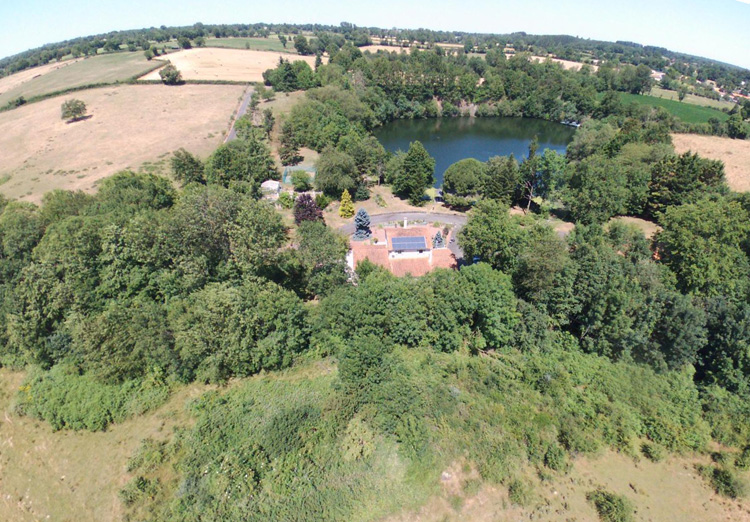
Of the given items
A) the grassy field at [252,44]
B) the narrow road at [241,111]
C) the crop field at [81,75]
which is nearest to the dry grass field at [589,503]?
the narrow road at [241,111]

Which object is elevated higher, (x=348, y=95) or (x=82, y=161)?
(x=348, y=95)

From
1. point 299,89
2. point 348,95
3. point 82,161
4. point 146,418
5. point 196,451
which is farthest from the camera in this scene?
point 299,89

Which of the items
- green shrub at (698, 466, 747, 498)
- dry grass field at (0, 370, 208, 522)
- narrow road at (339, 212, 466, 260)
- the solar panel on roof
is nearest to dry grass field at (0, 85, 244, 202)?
narrow road at (339, 212, 466, 260)

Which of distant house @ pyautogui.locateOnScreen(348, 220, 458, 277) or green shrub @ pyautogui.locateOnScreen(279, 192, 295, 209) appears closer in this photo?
distant house @ pyautogui.locateOnScreen(348, 220, 458, 277)

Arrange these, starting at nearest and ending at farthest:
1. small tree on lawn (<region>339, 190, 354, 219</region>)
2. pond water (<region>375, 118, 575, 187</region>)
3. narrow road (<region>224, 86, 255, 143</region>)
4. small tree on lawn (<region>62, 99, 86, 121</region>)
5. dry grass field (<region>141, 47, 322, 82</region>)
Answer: small tree on lawn (<region>339, 190, 354, 219</region>)
narrow road (<region>224, 86, 255, 143</region>)
pond water (<region>375, 118, 575, 187</region>)
small tree on lawn (<region>62, 99, 86, 121</region>)
dry grass field (<region>141, 47, 322, 82</region>)

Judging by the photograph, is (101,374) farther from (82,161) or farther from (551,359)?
(82,161)

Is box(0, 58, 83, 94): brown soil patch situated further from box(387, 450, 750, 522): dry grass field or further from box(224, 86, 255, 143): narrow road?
box(387, 450, 750, 522): dry grass field

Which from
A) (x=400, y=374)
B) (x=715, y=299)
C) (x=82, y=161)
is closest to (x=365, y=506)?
(x=400, y=374)

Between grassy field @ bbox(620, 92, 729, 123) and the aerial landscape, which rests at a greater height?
grassy field @ bbox(620, 92, 729, 123)

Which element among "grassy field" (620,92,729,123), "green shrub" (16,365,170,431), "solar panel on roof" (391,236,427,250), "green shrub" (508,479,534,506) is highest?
"grassy field" (620,92,729,123)
